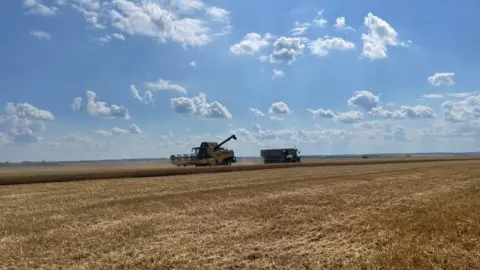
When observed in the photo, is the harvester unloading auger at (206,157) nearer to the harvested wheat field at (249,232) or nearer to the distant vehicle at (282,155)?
the distant vehicle at (282,155)

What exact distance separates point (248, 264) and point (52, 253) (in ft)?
16.2

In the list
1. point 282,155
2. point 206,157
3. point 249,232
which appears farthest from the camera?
point 282,155

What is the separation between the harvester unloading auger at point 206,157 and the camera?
62.0m

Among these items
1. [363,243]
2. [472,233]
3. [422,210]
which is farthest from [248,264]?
[422,210]

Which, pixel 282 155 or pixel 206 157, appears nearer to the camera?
pixel 206 157

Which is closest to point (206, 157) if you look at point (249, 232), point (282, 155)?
point (282, 155)

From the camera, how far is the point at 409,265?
8.02 metres

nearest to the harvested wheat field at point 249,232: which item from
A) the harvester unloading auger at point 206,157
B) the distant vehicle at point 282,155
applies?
the harvester unloading auger at point 206,157

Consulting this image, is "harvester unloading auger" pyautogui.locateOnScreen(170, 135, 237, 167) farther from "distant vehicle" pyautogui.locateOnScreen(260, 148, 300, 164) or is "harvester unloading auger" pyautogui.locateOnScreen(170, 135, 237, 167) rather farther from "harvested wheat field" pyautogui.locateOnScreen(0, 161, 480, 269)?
"harvested wheat field" pyautogui.locateOnScreen(0, 161, 480, 269)

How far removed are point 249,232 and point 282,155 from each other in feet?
227

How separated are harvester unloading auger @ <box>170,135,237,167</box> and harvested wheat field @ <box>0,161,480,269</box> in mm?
41887

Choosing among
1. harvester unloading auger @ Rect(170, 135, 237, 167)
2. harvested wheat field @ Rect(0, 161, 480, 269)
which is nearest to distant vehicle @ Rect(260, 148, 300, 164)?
harvester unloading auger @ Rect(170, 135, 237, 167)

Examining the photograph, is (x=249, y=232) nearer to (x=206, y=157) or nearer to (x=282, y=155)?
(x=206, y=157)

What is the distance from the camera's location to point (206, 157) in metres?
62.2
